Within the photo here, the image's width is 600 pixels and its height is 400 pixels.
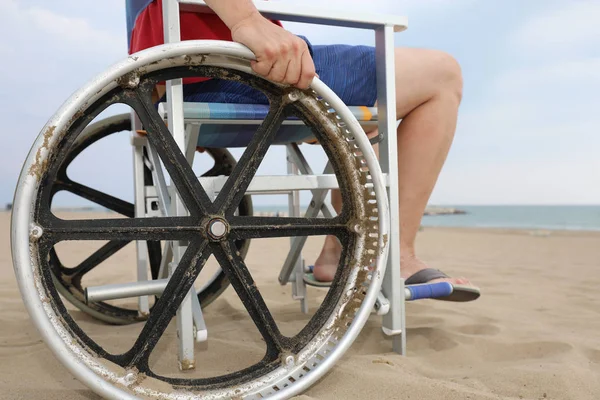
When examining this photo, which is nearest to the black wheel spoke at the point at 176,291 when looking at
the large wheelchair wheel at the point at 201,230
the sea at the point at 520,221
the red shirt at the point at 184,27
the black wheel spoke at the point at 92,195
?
the large wheelchair wheel at the point at 201,230

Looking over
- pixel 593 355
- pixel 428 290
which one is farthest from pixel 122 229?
pixel 593 355

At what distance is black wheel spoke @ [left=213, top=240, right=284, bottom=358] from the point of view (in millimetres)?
1090

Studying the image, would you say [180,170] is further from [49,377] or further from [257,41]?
[49,377]

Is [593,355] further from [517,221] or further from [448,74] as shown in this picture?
[517,221]

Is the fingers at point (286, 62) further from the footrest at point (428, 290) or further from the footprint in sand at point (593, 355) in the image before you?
the footprint in sand at point (593, 355)

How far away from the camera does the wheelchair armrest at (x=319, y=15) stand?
1.17m

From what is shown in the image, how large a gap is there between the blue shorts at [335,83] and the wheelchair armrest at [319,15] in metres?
Result: 0.07

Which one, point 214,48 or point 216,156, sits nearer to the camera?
point 214,48

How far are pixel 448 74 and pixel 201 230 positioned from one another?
37.2 inches

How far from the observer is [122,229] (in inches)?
39.7

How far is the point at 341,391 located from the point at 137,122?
1.14 m

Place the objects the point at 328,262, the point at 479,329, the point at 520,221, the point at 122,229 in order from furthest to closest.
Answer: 1. the point at 520,221
2. the point at 328,262
3. the point at 479,329
4. the point at 122,229

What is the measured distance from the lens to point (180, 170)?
1.06m

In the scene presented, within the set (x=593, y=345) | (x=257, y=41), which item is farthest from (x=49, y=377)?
(x=593, y=345)
